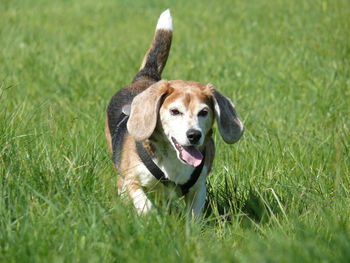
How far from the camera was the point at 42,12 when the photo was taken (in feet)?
42.1

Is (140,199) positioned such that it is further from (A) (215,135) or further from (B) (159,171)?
(A) (215,135)

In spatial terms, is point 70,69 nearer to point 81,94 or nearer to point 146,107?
point 81,94

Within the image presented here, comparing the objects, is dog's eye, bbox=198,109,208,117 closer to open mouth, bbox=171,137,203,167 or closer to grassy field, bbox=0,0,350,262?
open mouth, bbox=171,137,203,167

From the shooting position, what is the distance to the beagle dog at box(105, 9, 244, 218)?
3.36m

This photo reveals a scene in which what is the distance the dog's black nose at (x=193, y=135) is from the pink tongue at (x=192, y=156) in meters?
0.13

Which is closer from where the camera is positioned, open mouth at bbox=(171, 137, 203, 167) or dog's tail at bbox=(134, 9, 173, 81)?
open mouth at bbox=(171, 137, 203, 167)

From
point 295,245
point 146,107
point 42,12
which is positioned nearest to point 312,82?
point 146,107

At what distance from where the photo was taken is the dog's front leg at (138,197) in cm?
337

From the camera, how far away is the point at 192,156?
3355mm

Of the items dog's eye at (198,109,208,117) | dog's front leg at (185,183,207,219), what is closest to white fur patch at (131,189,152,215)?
dog's front leg at (185,183,207,219)

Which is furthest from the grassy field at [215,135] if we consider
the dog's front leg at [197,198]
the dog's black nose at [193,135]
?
the dog's black nose at [193,135]

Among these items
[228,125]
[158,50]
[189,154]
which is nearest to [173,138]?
[189,154]

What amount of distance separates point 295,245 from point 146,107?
149 cm

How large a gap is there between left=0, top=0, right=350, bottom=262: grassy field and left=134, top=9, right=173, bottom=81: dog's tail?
0.60 m
